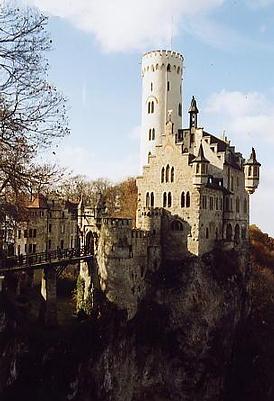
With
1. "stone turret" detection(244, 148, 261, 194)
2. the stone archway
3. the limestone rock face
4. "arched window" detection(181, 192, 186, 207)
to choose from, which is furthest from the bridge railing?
"stone turret" detection(244, 148, 261, 194)

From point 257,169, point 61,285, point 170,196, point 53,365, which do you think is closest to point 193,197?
point 170,196

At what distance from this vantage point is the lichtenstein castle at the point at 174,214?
42.3 metres

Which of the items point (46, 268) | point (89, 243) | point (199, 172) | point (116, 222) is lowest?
point (46, 268)

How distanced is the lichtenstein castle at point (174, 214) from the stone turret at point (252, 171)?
0.04 metres

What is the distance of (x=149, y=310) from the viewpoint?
45.3 meters

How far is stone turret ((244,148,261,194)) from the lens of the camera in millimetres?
54719

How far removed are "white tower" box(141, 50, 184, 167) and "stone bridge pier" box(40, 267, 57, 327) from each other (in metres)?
27.4

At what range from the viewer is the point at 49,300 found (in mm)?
38219

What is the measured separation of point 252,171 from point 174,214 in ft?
39.7

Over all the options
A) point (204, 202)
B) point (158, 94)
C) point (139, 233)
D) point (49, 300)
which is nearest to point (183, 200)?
point (204, 202)

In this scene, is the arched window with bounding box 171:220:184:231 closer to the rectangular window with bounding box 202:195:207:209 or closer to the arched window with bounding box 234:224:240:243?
the rectangular window with bounding box 202:195:207:209

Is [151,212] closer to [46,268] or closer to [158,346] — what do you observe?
[158,346]

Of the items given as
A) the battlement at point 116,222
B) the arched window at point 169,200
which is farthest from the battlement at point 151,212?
the battlement at point 116,222

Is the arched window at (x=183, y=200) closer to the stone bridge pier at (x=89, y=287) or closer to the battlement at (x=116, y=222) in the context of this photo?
the battlement at (x=116, y=222)
